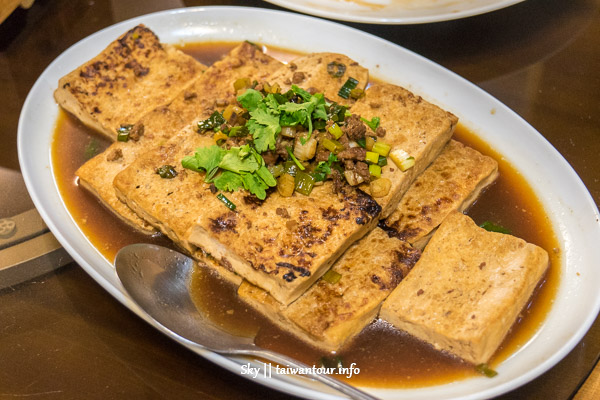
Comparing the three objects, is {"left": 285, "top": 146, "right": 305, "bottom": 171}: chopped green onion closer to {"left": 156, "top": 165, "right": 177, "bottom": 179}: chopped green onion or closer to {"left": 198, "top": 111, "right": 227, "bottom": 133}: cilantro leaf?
{"left": 198, "top": 111, "right": 227, "bottom": 133}: cilantro leaf

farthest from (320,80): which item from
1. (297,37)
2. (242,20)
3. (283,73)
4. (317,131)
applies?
(242,20)

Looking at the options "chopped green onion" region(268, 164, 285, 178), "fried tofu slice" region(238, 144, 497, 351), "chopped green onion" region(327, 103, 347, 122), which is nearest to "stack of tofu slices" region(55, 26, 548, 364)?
"fried tofu slice" region(238, 144, 497, 351)

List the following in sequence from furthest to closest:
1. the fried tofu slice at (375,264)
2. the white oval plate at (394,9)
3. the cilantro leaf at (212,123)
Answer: the white oval plate at (394,9) → the cilantro leaf at (212,123) → the fried tofu slice at (375,264)

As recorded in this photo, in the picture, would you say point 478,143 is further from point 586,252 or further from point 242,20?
point 242,20

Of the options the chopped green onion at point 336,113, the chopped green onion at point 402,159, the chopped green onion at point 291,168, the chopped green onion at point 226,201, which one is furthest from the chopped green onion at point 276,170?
the chopped green onion at point 402,159

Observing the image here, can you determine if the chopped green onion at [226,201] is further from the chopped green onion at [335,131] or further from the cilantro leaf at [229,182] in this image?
the chopped green onion at [335,131]

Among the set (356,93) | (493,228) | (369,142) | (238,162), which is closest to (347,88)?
(356,93)
